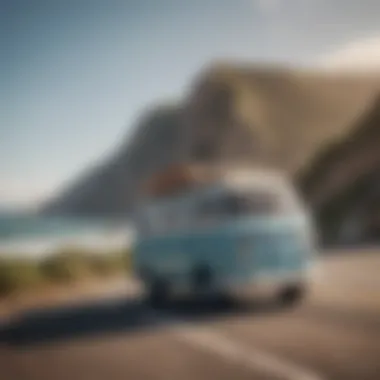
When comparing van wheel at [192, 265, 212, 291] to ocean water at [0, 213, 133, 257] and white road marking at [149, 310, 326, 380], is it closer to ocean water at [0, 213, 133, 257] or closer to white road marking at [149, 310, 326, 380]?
white road marking at [149, 310, 326, 380]

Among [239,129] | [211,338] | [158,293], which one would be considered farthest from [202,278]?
[239,129]

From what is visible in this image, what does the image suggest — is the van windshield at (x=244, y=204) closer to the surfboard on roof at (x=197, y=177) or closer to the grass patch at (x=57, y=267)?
the surfboard on roof at (x=197, y=177)

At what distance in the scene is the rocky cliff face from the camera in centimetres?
628

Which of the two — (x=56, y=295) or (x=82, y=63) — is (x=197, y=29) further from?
(x=56, y=295)

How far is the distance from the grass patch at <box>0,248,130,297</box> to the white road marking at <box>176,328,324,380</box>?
0.63 meters

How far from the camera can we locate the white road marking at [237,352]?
5945mm

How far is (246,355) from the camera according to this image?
20.6 feet

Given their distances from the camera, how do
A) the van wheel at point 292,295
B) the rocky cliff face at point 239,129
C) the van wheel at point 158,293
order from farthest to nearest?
the van wheel at point 292,295 → the van wheel at point 158,293 → the rocky cliff face at point 239,129

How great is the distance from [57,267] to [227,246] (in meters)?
1.34

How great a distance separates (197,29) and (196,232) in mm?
1645

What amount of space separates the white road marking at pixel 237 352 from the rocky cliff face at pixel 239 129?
94 centimetres

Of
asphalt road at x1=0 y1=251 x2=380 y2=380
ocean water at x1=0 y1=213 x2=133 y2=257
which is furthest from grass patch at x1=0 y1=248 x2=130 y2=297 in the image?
asphalt road at x1=0 y1=251 x2=380 y2=380

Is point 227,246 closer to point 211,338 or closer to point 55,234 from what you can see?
point 211,338

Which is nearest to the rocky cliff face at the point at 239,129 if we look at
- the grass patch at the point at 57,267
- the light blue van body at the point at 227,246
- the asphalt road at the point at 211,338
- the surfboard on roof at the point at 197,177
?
the surfboard on roof at the point at 197,177
